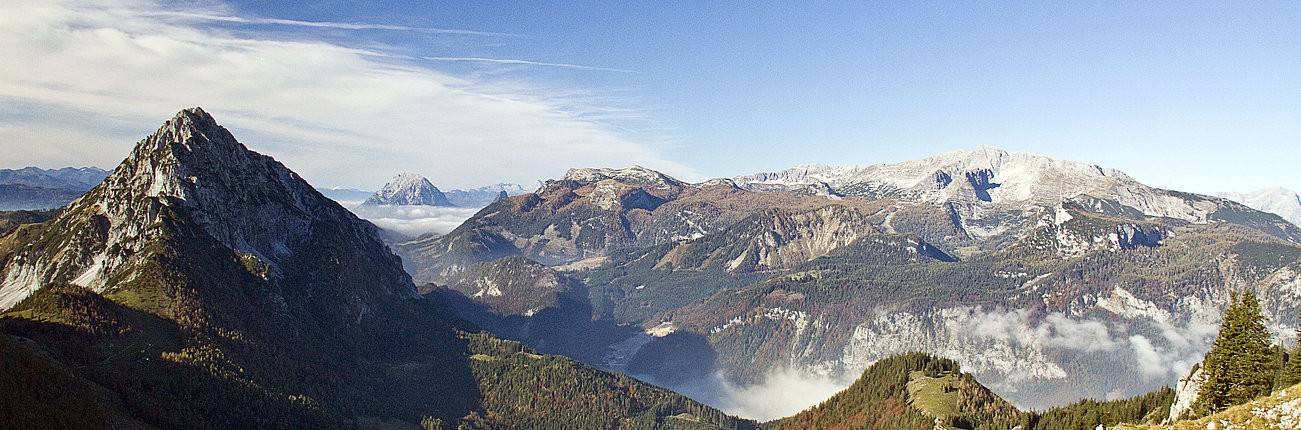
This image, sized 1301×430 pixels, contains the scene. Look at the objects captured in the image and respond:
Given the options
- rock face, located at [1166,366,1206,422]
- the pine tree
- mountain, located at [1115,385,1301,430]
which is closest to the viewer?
mountain, located at [1115,385,1301,430]

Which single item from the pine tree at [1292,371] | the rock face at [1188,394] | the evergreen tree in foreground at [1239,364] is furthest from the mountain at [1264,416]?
the rock face at [1188,394]

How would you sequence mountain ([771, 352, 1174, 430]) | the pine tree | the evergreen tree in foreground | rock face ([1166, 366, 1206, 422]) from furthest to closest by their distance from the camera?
mountain ([771, 352, 1174, 430]) < rock face ([1166, 366, 1206, 422]) < the evergreen tree in foreground < the pine tree

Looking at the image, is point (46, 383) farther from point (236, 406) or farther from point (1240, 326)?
point (1240, 326)

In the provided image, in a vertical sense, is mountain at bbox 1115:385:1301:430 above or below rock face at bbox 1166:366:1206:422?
above

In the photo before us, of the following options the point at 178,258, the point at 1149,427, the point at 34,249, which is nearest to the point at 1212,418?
the point at 1149,427

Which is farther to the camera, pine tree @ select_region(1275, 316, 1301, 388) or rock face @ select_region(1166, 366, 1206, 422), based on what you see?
rock face @ select_region(1166, 366, 1206, 422)

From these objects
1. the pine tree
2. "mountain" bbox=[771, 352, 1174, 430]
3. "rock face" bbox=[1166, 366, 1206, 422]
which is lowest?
"mountain" bbox=[771, 352, 1174, 430]

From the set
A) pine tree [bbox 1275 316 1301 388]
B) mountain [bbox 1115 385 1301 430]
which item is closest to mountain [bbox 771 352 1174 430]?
pine tree [bbox 1275 316 1301 388]

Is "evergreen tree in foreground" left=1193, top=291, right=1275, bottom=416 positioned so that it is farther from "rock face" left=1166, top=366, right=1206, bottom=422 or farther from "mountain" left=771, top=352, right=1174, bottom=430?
"mountain" left=771, top=352, right=1174, bottom=430
